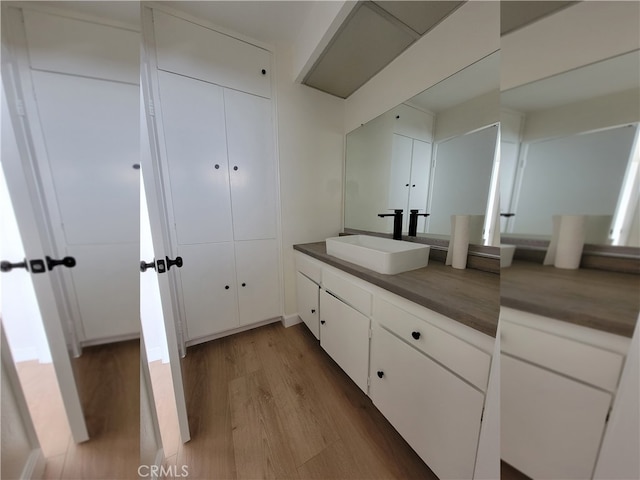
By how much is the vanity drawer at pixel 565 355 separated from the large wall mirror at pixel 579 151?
Answer: 0.10 m

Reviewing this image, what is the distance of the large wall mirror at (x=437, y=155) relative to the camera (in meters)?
0.94

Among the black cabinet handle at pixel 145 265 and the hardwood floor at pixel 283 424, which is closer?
the black cabinet handle at pixel 145 265

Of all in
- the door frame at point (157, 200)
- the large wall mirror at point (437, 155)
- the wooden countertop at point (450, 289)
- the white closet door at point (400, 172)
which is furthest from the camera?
the white closet door at point (400, 172)

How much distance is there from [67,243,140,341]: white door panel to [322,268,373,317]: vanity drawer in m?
0.81

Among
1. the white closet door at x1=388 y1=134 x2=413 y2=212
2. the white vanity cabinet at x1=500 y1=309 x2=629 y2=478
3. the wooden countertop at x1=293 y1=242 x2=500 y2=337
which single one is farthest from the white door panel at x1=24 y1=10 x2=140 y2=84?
the white closet door at x1=388 y1=134 x2=413 y2=212

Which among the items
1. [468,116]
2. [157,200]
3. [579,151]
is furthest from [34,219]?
[468,116]

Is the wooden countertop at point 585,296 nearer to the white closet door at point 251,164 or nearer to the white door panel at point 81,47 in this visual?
the white door panel at point 81,47

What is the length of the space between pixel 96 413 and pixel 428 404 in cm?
89

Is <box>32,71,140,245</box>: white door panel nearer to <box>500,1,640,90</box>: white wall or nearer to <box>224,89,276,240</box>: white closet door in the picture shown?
<box>500,1,640,90</box>: white wall

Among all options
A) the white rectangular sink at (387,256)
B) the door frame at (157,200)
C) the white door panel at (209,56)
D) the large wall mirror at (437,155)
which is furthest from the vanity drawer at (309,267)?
the white door panel at (209,56)

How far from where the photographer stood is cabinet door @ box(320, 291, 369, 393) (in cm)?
100

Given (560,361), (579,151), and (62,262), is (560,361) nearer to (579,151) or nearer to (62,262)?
(579,151)

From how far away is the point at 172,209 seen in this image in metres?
1.33

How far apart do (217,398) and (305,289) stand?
2.67 feet
